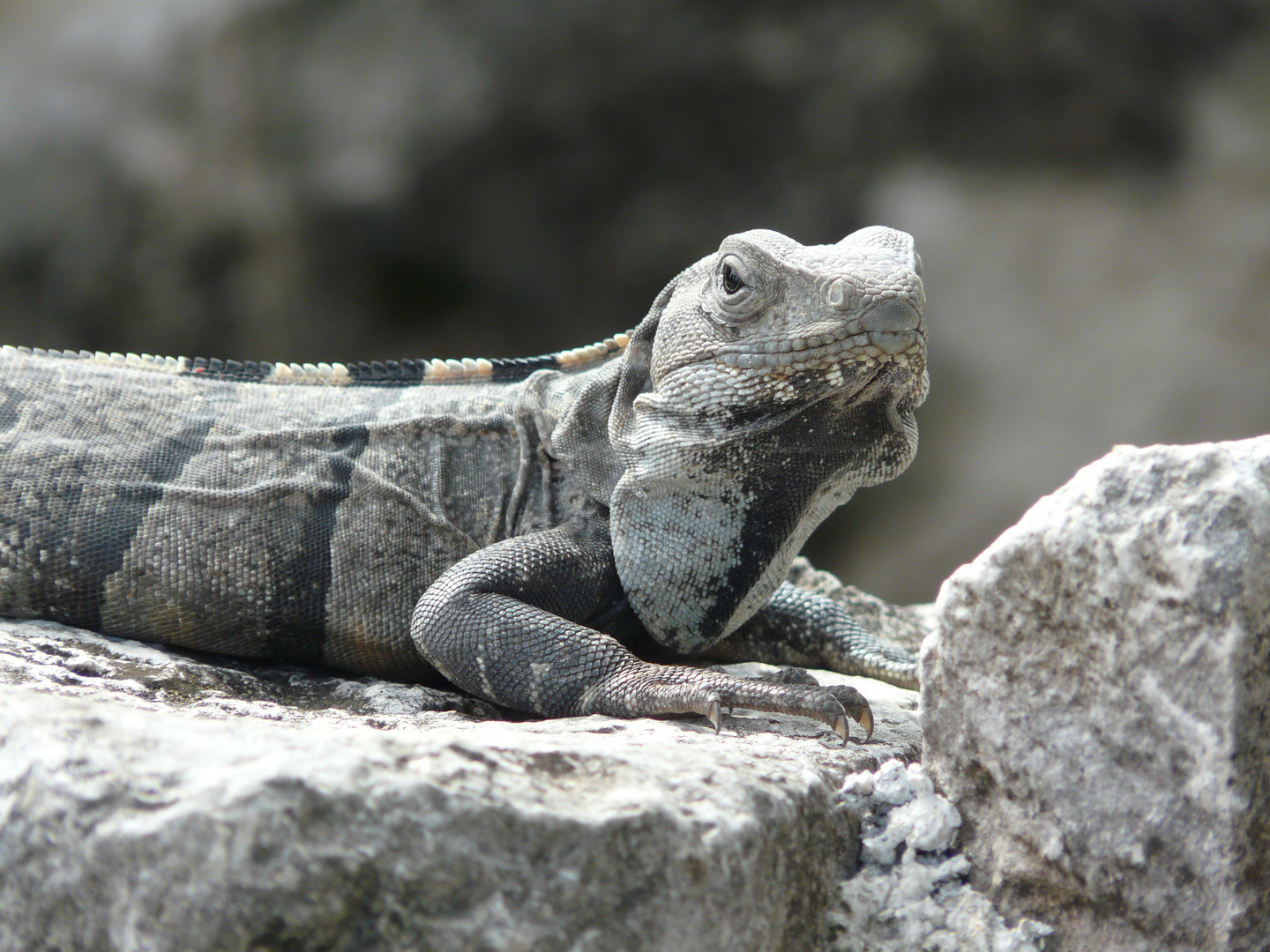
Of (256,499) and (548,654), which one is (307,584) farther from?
(548,654)

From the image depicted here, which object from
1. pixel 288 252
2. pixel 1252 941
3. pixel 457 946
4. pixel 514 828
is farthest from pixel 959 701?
pixel 288 252

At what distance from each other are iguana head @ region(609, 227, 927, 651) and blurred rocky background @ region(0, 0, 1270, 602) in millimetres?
6774

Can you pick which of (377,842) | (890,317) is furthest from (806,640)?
(377,842)

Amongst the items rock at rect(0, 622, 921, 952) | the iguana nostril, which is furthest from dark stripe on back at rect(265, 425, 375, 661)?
the iguana nostril

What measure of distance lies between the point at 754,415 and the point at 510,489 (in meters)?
0.99

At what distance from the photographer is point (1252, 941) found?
1.92 metres

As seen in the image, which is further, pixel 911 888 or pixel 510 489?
pixel 510 489

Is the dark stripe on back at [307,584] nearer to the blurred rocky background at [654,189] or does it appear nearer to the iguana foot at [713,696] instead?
the iguana foot at [713,696]

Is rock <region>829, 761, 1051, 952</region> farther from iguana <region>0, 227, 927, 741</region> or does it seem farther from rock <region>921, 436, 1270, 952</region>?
iguana <region>0, 227, 927, 741</region>

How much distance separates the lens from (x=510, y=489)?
372 centimetres

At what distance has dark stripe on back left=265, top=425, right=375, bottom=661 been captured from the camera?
3.50 m

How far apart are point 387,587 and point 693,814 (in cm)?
184

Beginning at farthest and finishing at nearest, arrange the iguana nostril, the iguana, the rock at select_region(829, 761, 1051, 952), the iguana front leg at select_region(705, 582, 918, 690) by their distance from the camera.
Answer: the iguana front leg at select_region(705, 582, 918, 690) → the iguana → the iguana nostril → the rock at select_region(829, 761, 1051, 952)

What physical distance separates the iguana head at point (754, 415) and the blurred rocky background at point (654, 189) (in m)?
6.77
